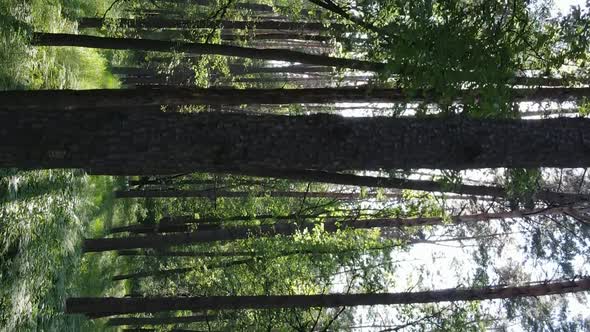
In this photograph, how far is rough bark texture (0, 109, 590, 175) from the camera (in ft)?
15.8

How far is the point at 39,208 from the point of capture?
A: 27.8ft

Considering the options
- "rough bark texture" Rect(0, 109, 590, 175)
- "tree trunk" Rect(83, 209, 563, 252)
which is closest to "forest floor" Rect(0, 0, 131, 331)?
"tree trunk" Rect(83, 209, 563, 252)

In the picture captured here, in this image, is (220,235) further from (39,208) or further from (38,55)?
(38,55)

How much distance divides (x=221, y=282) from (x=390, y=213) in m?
6.69

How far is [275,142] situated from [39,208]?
5065mm

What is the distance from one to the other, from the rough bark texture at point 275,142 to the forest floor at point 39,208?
10.1 ft

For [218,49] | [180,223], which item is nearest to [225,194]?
[180,223]

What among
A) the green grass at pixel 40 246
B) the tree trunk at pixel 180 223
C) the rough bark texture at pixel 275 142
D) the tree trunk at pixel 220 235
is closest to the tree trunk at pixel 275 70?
the tree trunk at pixel 180 223

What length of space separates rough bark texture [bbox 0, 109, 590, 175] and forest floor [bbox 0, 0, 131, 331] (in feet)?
10.1

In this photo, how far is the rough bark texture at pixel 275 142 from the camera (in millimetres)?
4805

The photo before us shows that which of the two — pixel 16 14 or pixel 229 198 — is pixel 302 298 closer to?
pixel 16 14

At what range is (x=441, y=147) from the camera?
503 centimetres

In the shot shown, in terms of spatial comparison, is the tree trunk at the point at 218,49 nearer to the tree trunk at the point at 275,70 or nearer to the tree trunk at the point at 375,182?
the tree trunk at the point at 375,182

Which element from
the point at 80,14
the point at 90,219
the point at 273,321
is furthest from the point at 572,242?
the point at 80,14
